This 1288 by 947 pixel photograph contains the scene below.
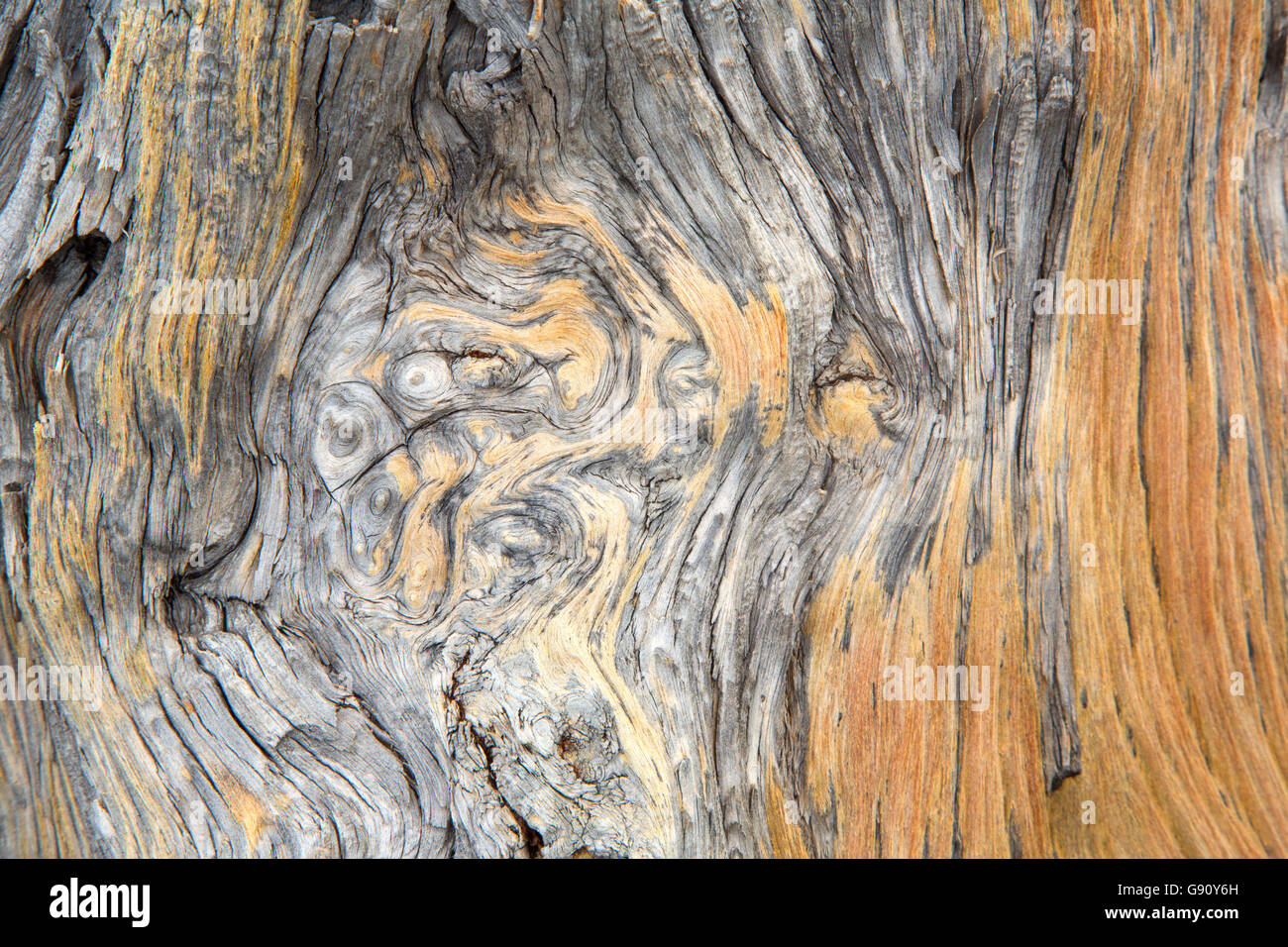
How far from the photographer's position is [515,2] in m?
2.06

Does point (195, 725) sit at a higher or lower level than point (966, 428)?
lower

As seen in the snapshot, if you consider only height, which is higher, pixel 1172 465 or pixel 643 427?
pixel 643 427

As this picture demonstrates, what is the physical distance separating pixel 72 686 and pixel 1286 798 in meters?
3.89

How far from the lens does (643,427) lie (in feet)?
7.07

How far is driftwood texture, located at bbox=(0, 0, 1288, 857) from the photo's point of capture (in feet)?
6.68

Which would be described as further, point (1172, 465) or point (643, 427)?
point (643, 427)

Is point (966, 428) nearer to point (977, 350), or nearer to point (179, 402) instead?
point (977, 350)

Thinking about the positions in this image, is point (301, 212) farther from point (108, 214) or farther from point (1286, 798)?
point (1286, 798)

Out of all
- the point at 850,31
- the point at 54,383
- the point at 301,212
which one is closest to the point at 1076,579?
the point at 850,31

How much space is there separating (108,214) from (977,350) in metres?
2.82

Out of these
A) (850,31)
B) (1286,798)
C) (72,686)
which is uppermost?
(850,31)

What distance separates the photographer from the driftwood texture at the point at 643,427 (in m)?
2.04

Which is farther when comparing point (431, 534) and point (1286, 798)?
point (431, 534)

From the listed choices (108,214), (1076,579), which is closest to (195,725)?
(108,214)
